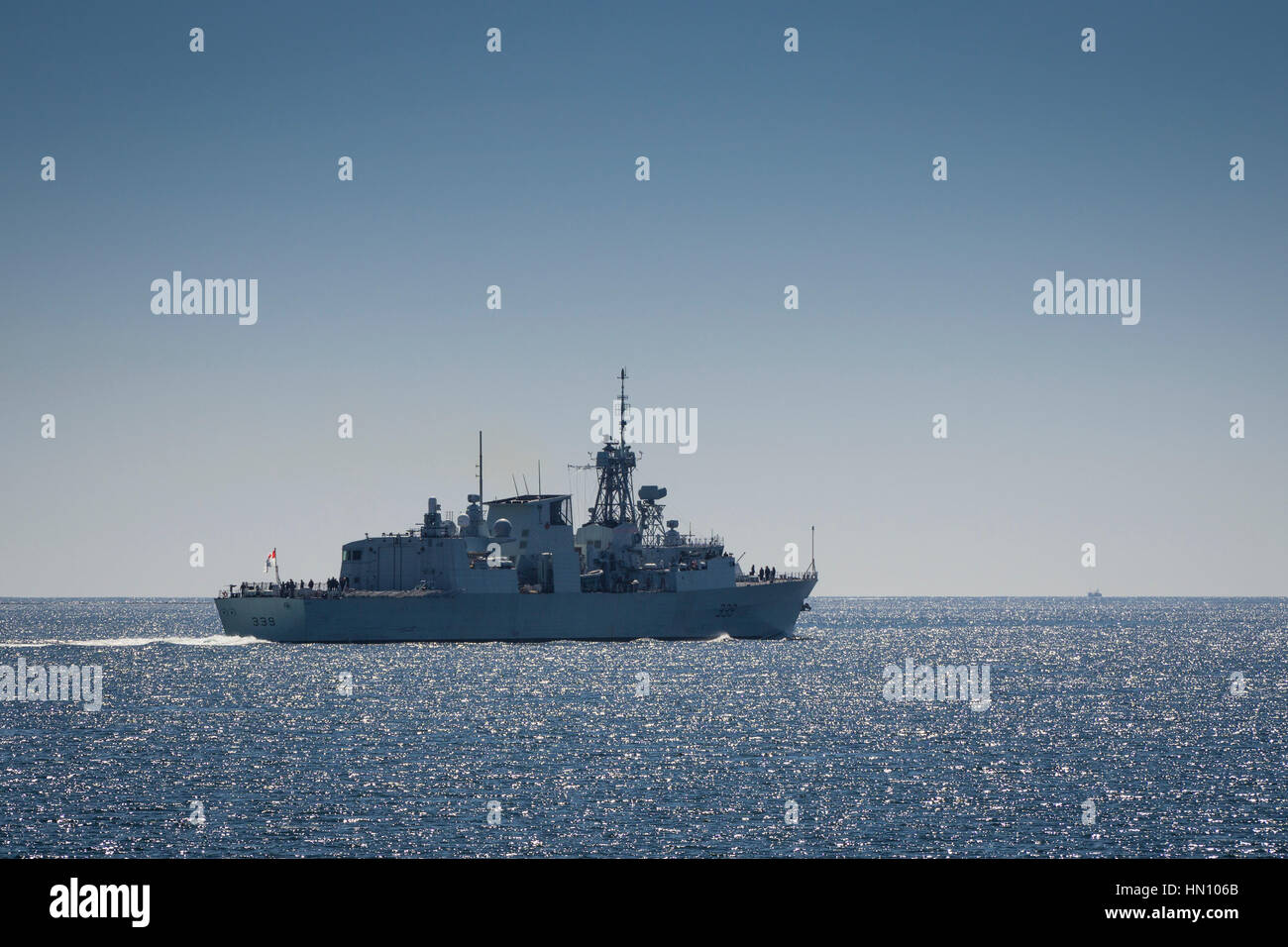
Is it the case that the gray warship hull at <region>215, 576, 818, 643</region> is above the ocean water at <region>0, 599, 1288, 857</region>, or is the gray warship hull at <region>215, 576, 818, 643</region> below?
above

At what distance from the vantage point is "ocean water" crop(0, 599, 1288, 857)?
30953 mm

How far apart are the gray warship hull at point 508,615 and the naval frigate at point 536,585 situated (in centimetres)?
9

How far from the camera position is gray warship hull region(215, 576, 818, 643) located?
85062 mm

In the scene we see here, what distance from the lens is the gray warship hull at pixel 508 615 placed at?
3349 inches

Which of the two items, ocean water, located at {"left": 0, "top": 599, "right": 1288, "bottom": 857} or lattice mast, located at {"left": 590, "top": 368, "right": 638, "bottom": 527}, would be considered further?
lattice mast, located at {"left": 590, "top": 368, "right": 638, "bottom": 527}

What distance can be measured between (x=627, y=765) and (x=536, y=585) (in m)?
51.4

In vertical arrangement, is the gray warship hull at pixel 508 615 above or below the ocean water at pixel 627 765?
above

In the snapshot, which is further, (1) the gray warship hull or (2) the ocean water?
(1) the gray warship hull

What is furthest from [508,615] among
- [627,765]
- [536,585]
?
[627,765]

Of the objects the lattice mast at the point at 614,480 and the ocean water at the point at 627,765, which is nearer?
the ocean water at the point at 627,765

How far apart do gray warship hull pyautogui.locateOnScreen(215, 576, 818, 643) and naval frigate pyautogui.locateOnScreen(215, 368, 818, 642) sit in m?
0.09

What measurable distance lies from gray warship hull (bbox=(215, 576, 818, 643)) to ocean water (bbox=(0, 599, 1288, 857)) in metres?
3.16

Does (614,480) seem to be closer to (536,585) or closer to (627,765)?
(536,585)
